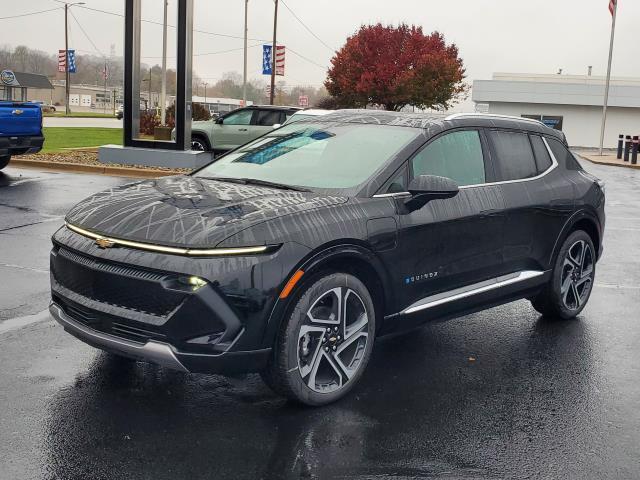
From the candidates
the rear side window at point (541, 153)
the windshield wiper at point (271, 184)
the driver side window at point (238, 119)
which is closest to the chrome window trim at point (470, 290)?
the rear side window at point (541, 153)

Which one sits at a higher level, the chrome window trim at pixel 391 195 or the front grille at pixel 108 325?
the chrome window trim at pixel 391 195

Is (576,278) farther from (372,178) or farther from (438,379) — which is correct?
(372,178)

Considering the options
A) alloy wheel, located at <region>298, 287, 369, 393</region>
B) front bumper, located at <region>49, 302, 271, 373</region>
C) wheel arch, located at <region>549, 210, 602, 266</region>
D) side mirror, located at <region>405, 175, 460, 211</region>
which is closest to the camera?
front bumper, located at <region>49, 302, 271, 373</region>

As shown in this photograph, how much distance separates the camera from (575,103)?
6178 cm

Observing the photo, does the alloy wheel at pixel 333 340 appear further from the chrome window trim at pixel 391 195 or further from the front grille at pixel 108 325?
the front grille at pixel 108 325

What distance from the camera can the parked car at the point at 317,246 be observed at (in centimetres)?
388

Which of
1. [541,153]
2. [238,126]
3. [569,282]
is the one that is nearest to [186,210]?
[541,153]

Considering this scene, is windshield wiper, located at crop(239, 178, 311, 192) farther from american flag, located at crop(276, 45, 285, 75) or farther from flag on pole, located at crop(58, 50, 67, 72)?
flag on pole, located at crop(58, 50, 67, 72)

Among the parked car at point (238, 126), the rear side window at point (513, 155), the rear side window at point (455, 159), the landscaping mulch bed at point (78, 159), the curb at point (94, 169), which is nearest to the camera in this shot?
the rear side window at point (455, 159)

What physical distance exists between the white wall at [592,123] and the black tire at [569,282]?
190ft

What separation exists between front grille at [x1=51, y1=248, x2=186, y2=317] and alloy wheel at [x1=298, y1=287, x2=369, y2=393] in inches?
30.0

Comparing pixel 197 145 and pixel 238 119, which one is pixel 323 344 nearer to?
pixel 238 119

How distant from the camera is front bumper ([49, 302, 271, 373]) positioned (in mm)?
3857

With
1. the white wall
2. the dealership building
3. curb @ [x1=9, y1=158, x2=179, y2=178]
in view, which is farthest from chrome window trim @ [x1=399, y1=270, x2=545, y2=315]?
the white wall
